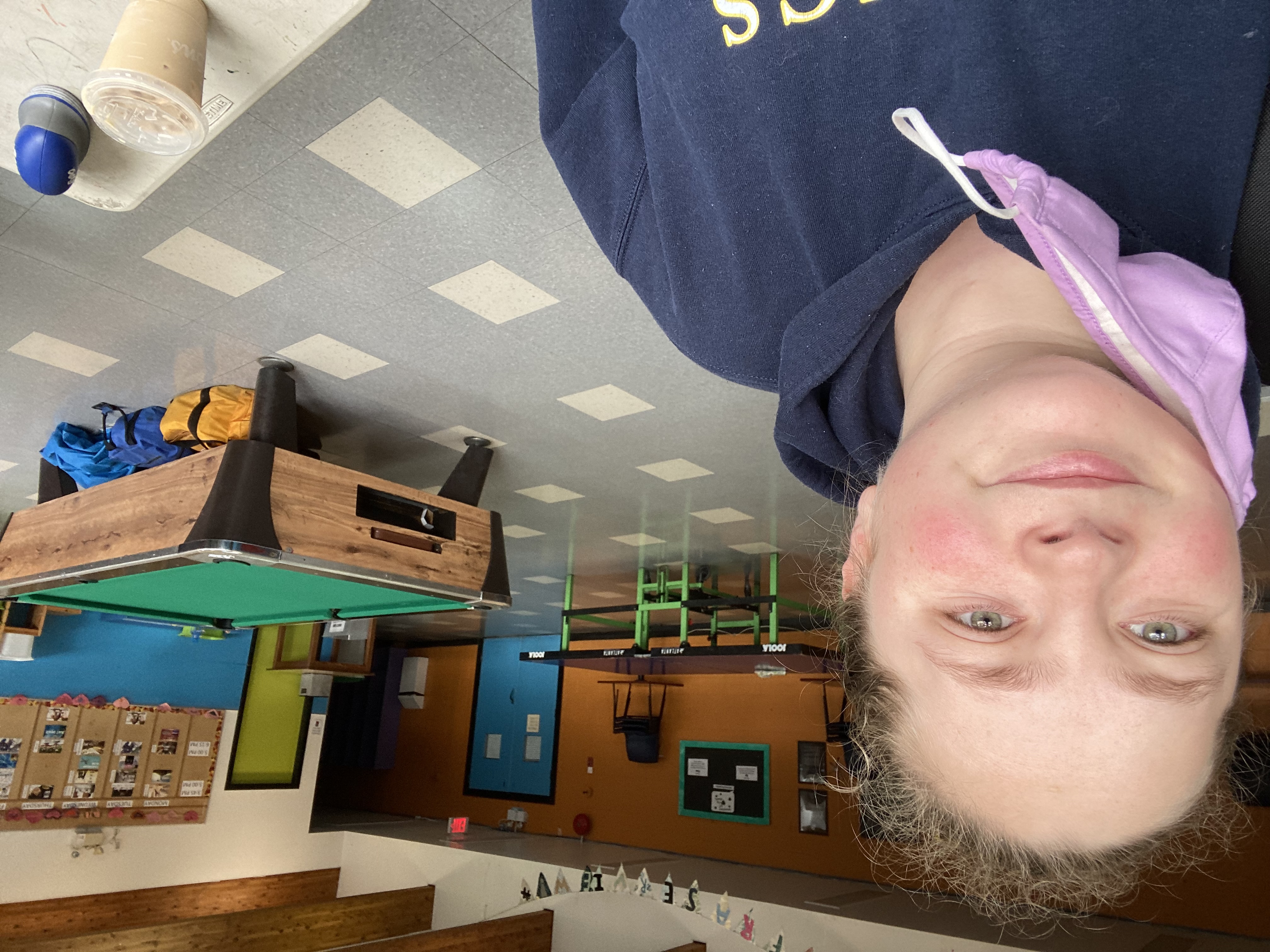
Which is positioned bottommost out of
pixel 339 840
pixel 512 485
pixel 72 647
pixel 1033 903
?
pixel 339 840

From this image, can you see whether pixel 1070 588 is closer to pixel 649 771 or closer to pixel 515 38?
pixel 515 38

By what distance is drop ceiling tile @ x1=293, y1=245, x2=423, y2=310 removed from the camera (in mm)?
2229

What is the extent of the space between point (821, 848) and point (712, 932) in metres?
2.13

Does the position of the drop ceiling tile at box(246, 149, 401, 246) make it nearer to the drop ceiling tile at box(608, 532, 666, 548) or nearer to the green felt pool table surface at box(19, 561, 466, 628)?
the green felt pool table surface at box(19, 561, 466, 628)

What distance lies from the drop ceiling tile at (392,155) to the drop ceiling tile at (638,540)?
3.12 meters

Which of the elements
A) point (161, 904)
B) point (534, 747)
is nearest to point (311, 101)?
point (161, 904)

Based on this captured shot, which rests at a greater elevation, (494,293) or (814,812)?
(494,293)

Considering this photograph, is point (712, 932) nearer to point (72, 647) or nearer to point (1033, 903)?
point (1033, 903)

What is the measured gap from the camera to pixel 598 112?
31.9 inches

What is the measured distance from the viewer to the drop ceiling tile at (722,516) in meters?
4.27

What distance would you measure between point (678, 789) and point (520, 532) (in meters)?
3.99

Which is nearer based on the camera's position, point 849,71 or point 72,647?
point 849,71

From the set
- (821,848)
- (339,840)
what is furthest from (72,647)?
(821,848)

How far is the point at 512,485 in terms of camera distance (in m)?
4.04
